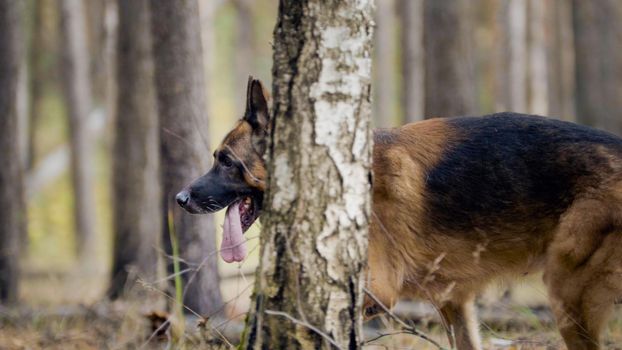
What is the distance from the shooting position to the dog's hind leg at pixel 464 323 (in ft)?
22.0

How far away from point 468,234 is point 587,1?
11.5 metres

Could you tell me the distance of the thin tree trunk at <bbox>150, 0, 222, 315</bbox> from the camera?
26.0 ft

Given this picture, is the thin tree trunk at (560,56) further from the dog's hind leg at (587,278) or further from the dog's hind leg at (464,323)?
the dog's hind leg at (587,278)

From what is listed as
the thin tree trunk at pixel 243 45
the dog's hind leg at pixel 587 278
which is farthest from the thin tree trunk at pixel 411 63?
the thin tree trunk at pixel 243 45

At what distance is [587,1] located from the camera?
54.0 feet

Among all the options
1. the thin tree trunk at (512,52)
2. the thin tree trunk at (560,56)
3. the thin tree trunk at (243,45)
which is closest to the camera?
the thin tree trunk at (512,52)

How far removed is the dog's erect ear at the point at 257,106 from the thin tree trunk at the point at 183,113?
1.81 meters

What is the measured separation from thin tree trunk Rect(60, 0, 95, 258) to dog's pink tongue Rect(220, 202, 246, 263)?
43.1ft

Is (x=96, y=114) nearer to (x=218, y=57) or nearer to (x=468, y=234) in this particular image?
(x=218, y=57)

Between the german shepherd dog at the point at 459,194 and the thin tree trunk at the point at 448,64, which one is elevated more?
the thin tree trunk at the point at 448,64

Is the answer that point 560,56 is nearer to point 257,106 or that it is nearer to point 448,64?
point 448,64

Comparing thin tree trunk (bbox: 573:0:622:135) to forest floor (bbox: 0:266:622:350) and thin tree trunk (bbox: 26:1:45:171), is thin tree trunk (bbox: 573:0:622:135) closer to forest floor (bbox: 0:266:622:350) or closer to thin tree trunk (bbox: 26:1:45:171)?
forest floor (bbox: 0:266:622:350)

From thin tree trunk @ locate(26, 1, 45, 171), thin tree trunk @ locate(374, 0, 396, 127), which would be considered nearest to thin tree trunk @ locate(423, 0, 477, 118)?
thin tree trunk @ locate(374, 0, 396, 127)

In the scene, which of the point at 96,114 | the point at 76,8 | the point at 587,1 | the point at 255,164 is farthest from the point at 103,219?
the point at 255,164
